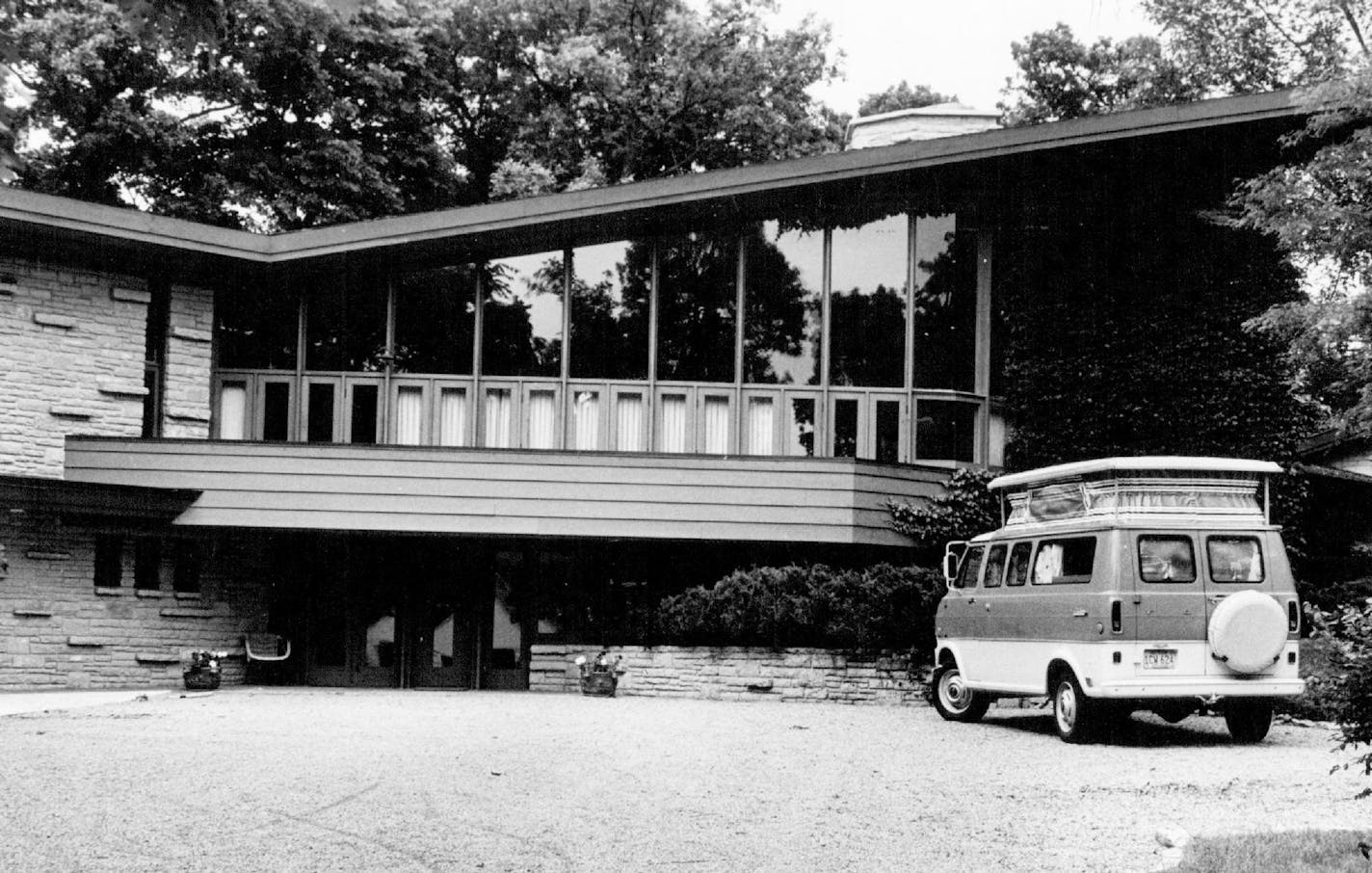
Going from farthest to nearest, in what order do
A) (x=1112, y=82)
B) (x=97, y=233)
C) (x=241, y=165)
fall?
1. (x=1112, y=82)
2. (x=241, y=165)
3. (x=97, y=233)

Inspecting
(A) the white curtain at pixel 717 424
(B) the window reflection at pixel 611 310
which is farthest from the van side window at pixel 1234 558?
(B) the window reflection at pixel 611 310

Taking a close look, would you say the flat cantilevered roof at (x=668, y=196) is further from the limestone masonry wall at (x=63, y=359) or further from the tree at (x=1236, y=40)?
the tree at (x=1236, y=40)

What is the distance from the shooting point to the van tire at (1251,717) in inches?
512

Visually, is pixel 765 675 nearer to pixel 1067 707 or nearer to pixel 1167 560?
pixel 1067 707

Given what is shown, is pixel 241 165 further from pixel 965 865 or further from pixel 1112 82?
pixel 965 865

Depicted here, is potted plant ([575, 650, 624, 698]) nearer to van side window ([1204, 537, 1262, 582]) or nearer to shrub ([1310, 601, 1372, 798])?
van side window ([1204, 537, 1262, 582])

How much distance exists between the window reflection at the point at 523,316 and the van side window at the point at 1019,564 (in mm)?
7899

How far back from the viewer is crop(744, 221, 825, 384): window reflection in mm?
20047

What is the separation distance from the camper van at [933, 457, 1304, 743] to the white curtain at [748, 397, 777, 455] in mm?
6046

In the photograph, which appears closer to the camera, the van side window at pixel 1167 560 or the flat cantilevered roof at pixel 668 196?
the van side window at pixel 1167 560

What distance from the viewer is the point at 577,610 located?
2075 cm

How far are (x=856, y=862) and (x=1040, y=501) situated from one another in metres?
7.57

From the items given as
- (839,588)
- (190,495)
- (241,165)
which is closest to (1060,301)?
(839,588)

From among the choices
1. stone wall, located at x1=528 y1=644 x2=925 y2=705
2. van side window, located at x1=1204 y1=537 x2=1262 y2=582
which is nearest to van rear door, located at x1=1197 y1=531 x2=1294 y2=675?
van side window, located at x1=1204 y1=537 x2=1262 y2=582
